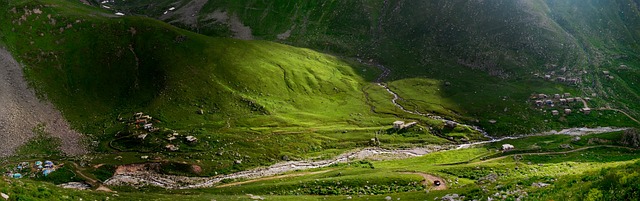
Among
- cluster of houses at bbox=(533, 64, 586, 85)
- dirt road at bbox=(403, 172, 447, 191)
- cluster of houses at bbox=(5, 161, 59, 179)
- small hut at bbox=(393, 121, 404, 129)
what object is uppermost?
cluster of houses at bbox=(533, 64, 586, 85)

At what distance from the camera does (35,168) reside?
98.1 m

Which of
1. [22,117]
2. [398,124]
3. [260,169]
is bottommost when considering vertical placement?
[260,169]

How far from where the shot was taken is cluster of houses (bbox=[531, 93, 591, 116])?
137275 millimetres

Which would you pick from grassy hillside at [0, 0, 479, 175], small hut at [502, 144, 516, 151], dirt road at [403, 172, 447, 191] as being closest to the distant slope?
grassy hillside at [0, 0, 479, 175]

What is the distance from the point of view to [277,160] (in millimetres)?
110062

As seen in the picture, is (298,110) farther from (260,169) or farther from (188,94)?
(260,169)

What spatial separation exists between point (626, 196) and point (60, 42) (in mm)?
165673

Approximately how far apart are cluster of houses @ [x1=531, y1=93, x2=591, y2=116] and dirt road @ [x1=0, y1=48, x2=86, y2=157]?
141m

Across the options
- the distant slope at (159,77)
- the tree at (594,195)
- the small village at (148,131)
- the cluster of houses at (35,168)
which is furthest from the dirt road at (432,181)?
the cluster of houses at (35,168)

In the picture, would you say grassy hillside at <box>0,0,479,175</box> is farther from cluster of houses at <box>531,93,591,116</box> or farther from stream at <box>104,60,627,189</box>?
cluster of houses at <box>531,93,591,116</box>

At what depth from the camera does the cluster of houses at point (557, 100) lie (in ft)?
450

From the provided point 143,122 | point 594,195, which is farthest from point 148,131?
point 594,195

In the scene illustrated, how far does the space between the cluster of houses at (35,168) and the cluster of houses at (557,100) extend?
143m

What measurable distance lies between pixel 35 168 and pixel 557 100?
155m
